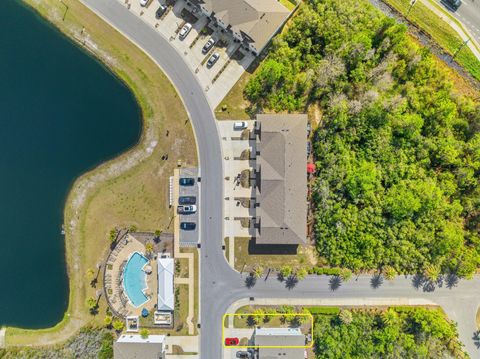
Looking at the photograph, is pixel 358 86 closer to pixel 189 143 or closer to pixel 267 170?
pixel 267 170

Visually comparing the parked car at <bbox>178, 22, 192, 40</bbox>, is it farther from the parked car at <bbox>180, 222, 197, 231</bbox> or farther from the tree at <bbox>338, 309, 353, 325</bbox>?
the tree at <bbox>338, 309, 353, 325</bbox>

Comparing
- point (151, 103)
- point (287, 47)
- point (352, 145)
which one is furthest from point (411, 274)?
point (151, 103)

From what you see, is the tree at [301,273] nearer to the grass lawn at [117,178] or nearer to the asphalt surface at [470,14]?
the grass lawn at [117,178]

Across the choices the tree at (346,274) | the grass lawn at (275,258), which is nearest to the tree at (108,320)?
the grass lawn at (275,258)

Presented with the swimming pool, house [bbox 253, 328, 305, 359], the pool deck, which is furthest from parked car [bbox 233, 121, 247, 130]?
house [bbox 253, 328, 305, 359]

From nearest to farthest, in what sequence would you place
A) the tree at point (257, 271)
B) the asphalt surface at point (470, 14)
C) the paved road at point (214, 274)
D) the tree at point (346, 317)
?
the tree at point (346, 317)
the tree at point (257, 271)
the paved road at point (214, 274)
the asphalt surface at point (470, 14)

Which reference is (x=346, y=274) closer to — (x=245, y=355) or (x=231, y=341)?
(x=245, y=355)
